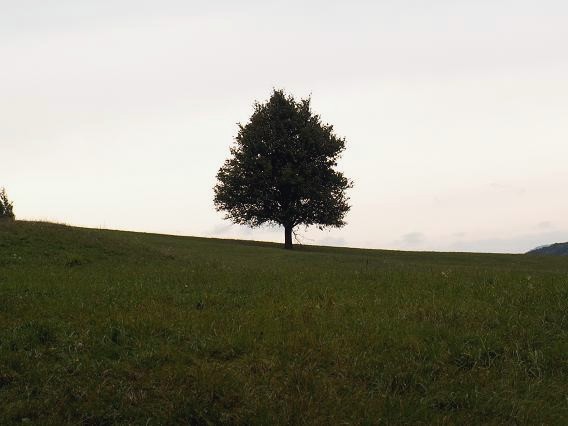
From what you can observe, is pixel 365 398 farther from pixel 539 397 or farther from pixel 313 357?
pixel 539 397

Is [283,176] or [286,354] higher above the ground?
[283,176]

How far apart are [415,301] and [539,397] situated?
4511 mm

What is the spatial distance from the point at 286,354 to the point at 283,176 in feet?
Result: 142

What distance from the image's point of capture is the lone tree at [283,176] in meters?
53.0

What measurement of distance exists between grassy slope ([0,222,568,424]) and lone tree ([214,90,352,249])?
3898 centimetres

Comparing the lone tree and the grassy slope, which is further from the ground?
the lone tree

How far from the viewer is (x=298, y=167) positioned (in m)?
53.2

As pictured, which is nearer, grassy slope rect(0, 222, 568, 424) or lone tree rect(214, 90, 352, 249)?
grassy slope rect(0, 222, 568, 424)

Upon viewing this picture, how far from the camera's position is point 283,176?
5166 cm

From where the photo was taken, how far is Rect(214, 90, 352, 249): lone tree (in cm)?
5300

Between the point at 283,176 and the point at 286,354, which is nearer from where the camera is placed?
the point at 286,354

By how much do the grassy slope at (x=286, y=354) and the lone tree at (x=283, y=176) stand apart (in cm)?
3898

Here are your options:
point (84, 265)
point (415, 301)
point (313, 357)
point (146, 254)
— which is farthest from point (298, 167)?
Answer: point (313, 357)

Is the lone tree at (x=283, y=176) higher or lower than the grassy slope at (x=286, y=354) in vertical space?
higher
